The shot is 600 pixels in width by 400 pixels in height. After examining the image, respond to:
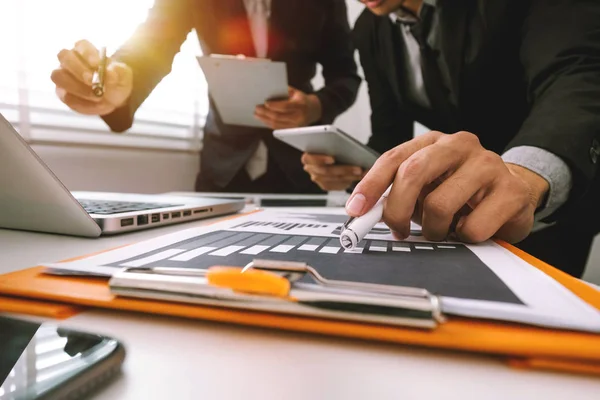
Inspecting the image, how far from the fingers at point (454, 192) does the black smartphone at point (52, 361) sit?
28 cm

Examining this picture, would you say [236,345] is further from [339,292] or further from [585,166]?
[585,166]

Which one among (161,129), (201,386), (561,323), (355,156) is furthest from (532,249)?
(161,129)

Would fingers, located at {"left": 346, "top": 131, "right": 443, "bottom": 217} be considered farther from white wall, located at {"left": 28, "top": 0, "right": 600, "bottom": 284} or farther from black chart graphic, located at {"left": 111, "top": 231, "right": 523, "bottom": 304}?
white wall, located at {"left": 28, "top": 0, "right": 600, "bottom": 284}

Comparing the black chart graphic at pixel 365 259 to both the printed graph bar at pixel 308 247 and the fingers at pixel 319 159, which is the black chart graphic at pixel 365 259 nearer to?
the printed graph bar at pixel 308 247

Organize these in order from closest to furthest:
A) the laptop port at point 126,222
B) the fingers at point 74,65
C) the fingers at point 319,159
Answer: the laptop port at point 126,222, the fingers at point 74,65, the fingers at point 319,159

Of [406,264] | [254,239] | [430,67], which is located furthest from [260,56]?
[406,264]

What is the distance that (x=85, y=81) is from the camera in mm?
762

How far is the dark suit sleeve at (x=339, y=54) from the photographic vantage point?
1381mm

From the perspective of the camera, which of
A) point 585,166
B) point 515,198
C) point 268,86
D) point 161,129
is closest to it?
point 515,198

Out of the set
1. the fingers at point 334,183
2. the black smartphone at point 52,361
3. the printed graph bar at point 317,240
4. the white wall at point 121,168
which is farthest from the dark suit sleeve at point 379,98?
the black smartphone at point 52,361

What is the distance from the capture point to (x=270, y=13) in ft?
4.26

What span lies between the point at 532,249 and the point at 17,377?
45.6 inches

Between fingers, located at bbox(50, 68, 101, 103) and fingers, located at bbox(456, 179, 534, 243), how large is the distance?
0.74m

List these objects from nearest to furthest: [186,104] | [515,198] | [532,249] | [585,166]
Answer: [515,198] < [585,166] < [532,249] < [186,104]
